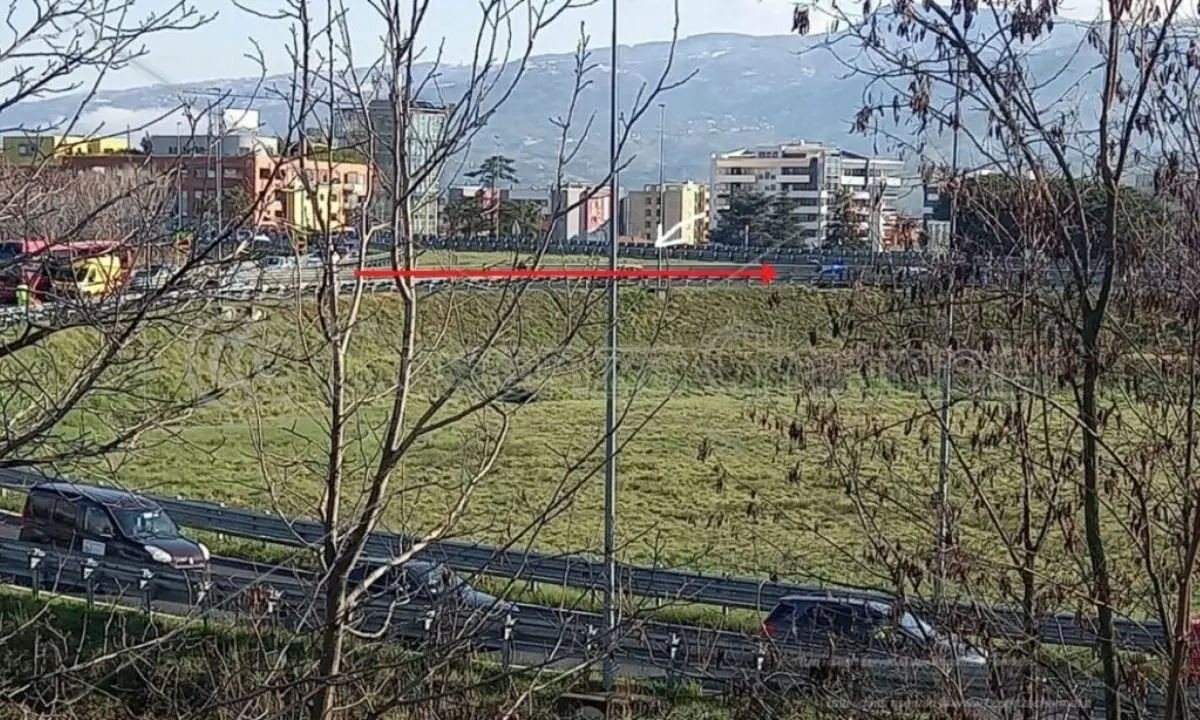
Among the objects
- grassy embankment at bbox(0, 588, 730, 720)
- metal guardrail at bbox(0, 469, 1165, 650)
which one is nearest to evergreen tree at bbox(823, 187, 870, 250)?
metal guardrail at bbox(0, 469, 1165, 650)

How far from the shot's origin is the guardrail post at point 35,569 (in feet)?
41.4

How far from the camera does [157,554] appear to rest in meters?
13.9

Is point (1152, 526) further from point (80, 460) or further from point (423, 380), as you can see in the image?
point (80, 460)

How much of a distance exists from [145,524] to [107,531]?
42 cm

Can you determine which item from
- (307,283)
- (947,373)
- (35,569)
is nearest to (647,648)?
(947,373)

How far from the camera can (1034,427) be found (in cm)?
676

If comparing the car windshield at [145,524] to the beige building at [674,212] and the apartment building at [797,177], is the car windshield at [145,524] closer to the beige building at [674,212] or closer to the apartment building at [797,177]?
the apartment building at [797,177]

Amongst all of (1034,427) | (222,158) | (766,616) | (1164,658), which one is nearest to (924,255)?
(1034,427)

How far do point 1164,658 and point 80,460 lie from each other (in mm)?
3995

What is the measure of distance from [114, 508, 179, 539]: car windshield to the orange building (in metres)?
10.5

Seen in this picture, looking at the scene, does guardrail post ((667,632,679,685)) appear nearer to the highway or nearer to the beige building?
the highway

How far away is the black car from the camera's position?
1407cm

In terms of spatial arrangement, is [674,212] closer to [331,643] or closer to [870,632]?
[870,632]

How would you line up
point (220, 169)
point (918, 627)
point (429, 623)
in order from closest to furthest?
point (220, 169), point (429, 623), point (918, 627)
